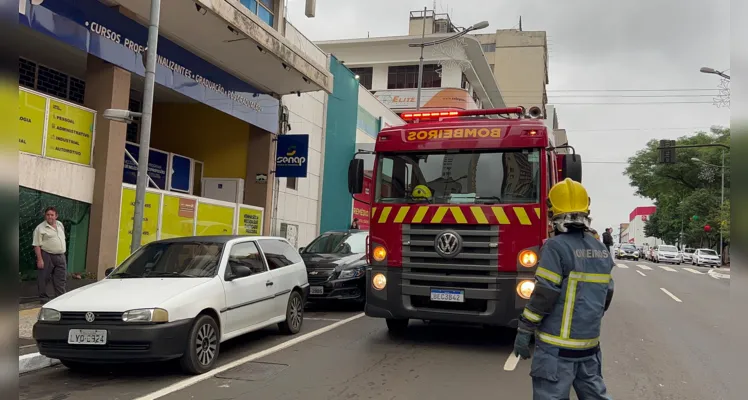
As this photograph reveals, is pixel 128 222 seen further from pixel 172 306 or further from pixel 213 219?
pixel 172 306

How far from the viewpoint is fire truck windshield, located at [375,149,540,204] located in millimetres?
7309

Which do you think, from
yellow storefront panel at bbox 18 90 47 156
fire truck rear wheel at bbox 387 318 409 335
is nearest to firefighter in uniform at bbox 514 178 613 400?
fire truck rear wheel at bbox 387 318 409 335

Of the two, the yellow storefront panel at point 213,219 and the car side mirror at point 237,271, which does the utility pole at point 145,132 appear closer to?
the car side mirror at point 237,271

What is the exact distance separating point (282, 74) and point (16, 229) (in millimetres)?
14819

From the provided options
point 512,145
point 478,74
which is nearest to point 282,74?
point 512,145

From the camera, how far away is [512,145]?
291 inches

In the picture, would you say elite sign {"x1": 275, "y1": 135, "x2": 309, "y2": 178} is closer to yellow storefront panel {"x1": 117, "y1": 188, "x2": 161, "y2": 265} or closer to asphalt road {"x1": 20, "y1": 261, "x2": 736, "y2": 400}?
yellow storefront panel {"x1": 117, "y1": 188, "x2": 161, "y2": 265}

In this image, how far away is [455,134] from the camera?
7715 mm

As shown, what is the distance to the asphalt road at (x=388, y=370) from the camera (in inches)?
215

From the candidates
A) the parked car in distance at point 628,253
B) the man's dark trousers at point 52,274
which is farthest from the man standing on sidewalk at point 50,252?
the parked car in distance at point 628,253

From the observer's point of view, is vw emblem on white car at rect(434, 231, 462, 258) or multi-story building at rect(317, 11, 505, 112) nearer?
vw emblem on white car at rect(434, 231, 462, 258)

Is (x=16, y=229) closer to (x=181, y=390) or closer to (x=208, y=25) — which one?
(x=181, y=390)

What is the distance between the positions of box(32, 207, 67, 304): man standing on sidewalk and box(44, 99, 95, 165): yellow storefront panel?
5.62 ft

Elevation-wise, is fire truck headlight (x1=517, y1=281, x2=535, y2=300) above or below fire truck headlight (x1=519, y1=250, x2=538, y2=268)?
below
